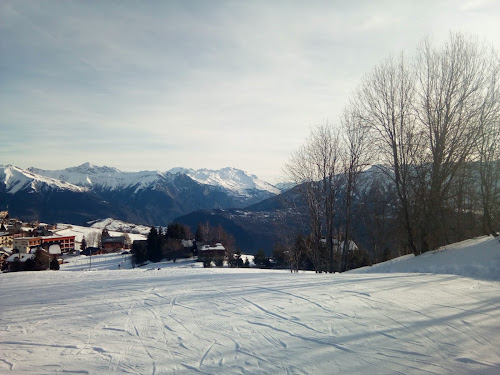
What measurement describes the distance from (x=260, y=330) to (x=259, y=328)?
3.9 inches

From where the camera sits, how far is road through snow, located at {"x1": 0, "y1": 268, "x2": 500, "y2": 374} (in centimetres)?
465

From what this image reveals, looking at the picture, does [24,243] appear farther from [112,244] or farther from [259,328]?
[259,328]

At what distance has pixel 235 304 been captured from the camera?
302 inches

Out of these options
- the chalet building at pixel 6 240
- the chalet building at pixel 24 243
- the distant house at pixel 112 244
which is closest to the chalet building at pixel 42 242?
the chalet building at pixel 24 243

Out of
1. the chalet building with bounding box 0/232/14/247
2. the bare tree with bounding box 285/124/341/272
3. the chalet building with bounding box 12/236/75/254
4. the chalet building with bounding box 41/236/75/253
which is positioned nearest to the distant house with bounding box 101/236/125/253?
the chalet building with bounding box 41/236/75/253

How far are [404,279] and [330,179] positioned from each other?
10.2 metres

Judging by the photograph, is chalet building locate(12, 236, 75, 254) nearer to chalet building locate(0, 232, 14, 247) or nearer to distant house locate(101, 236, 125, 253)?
chalet building locate(0, 232, 14, 247)

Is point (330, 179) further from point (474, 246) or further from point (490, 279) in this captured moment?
point (490, 279)

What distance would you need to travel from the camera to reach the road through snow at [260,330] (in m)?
4.65

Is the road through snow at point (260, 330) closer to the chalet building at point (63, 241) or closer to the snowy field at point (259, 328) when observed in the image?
the snowy field at point (259, 328)

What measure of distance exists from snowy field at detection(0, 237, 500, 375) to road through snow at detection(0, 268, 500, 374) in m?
0.02

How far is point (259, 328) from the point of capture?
237 inches

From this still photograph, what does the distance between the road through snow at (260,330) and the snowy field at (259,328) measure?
0.07 ft

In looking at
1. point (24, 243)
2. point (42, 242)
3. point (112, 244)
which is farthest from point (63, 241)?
point (24, 243)
